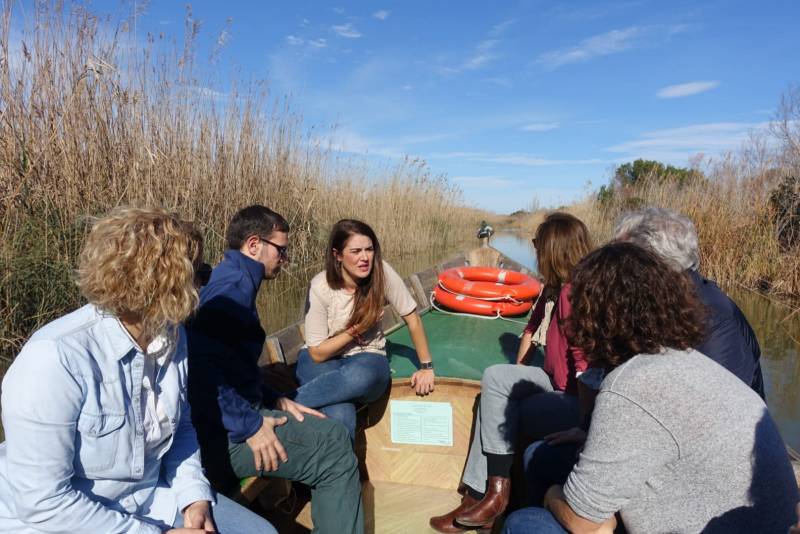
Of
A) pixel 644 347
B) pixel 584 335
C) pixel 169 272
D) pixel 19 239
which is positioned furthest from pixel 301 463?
pixel 19 239

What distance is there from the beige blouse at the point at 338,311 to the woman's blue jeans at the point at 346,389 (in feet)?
0.71

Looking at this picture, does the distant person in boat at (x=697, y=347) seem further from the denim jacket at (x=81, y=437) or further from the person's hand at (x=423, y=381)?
the denim jacket at (x=81, y=437)

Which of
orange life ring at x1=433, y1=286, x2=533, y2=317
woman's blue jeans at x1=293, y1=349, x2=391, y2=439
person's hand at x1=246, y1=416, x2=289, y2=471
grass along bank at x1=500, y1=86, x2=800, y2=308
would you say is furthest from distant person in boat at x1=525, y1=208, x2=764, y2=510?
grass along bank at x1=500, y1=86, x2=800, y2=308

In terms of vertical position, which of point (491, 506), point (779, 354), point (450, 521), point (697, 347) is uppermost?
point (697, 347)

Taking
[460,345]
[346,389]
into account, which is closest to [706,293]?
[346,389]

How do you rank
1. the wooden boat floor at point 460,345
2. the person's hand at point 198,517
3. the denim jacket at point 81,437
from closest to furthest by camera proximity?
the denim jacket at point 81,437 < the person's hand at point 198,517 < the wooden boat floor at point 460,345

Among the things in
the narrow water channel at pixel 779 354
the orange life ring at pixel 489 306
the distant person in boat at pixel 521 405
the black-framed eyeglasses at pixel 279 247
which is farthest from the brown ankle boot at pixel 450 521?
the narrow water channel at pixel 779 354

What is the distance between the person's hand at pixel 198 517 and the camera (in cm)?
133

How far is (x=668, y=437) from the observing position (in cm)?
110

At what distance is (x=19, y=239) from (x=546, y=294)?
9.19 ft

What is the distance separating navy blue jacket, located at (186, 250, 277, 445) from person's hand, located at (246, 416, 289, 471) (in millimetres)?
26

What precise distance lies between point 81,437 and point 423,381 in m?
1.45

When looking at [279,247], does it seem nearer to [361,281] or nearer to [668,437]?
[361,281]

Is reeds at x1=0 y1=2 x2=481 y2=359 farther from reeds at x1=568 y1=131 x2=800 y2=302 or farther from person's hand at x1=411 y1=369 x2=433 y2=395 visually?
reeds at x1=568 y1=131 x2=800 y2=302
